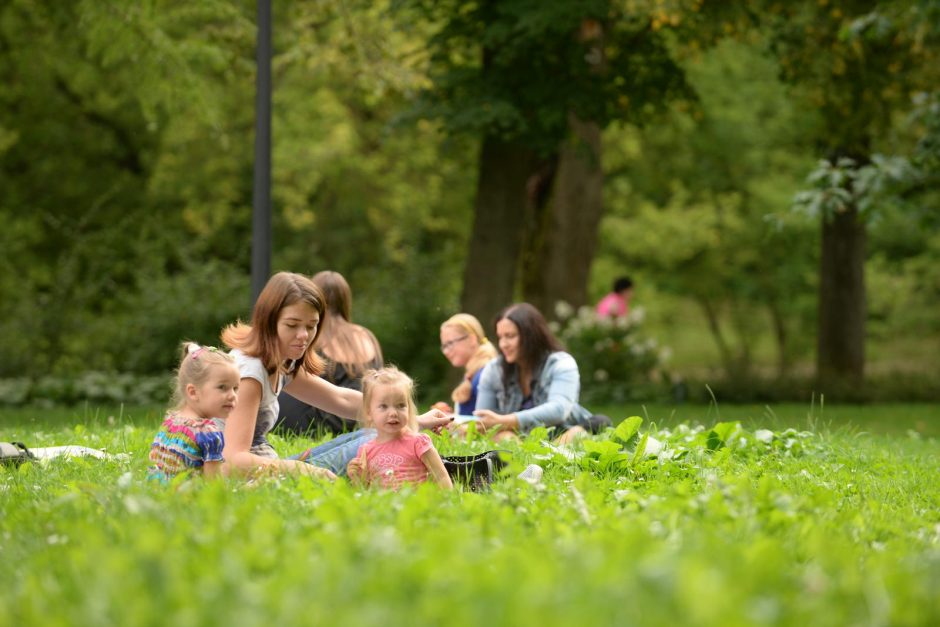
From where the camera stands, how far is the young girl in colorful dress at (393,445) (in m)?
6.21

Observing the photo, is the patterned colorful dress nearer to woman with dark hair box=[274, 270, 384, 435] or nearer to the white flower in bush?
woman with dark hair box=[274, 270, 384, 435]

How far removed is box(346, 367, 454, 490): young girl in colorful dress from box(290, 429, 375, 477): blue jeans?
1.24ft

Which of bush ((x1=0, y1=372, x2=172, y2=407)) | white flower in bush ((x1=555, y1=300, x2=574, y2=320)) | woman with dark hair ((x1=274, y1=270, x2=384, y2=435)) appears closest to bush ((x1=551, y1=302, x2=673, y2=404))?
white flower in bush ((x1=555, y1=300, x2=574, y2=320))

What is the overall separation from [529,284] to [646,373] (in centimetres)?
226

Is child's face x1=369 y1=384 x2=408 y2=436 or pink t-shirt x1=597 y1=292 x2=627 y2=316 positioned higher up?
child's face x1=369 y1=384 x2=408 y2=436

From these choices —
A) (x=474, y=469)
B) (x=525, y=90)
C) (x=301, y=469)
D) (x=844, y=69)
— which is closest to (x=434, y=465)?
(x=474, y=469)

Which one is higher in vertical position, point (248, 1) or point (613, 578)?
point (248, 1)

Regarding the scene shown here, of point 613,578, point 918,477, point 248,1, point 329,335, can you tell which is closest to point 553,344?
point 329,335

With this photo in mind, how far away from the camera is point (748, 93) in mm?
30797

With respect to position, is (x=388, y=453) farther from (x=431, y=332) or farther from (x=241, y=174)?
(x=241, y=174)

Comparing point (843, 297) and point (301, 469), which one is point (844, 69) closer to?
point (843, 297)

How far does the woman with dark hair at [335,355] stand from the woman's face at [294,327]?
2.24 meters

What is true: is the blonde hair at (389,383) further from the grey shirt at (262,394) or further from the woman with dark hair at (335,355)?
the woman with dark hair at (335,355)

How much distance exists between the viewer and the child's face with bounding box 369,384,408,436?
6277 millimetres
